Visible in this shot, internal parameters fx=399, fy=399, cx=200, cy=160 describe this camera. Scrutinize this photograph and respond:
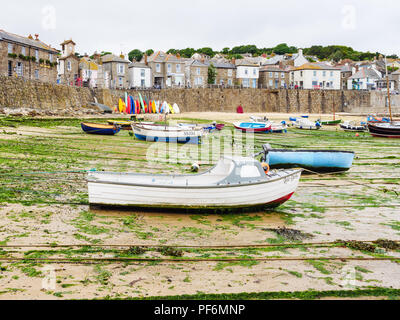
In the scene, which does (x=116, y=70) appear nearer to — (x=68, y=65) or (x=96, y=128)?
(x=68, y=65)

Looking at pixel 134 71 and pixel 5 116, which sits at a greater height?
pixel 134 71

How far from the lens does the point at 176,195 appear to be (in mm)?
10648

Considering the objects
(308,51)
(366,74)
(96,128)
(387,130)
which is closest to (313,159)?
(96,128)

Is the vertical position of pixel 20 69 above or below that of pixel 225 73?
below

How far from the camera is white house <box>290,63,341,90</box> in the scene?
272ft

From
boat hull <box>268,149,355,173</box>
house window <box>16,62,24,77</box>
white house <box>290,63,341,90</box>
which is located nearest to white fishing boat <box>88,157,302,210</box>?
boat hull <box>268,149,355,173</box>

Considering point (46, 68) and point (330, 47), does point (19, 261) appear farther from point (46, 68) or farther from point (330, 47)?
point (330, 47)

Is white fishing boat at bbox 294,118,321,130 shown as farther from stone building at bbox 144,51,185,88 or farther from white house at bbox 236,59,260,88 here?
white house at bbox 236,59,260,88

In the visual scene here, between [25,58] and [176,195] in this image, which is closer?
[176,195]

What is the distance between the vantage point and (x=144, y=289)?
6.35 m

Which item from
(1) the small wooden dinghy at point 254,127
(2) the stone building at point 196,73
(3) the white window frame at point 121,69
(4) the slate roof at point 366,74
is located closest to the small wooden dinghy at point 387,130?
(1) the small wooden dinghy at point 254,127

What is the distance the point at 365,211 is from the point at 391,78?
303 ft

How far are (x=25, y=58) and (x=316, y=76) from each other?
5787cm
